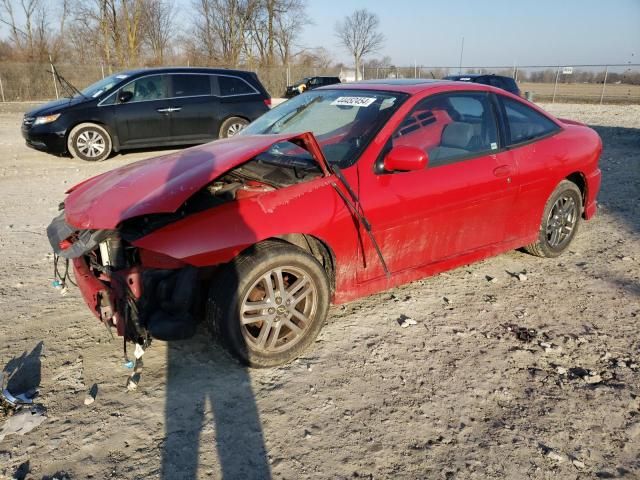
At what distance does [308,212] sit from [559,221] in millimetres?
2825

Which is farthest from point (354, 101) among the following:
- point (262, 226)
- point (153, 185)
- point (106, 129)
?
point (106, 129)

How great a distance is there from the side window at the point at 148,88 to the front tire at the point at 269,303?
7.99 m

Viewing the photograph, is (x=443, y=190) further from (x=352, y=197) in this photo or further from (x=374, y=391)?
(x=374, y=391)

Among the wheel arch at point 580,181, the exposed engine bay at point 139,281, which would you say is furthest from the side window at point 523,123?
the exposed engine bay at point 139,281

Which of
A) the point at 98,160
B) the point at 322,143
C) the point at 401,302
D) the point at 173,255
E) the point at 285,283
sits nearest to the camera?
the point at 173,255

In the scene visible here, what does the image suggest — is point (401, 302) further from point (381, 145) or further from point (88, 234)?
point (88, 234)

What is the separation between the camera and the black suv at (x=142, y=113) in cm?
935

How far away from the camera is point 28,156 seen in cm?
1024

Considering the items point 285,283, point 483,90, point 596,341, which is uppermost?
point 483,90

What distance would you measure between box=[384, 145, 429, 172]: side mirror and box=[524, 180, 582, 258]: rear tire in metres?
1.80

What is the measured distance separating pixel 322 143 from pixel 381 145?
485 mm

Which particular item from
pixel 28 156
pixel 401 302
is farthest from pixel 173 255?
pixel 28 156

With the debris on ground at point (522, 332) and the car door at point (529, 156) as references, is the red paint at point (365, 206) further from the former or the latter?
the debris on ground at point (522, 332)

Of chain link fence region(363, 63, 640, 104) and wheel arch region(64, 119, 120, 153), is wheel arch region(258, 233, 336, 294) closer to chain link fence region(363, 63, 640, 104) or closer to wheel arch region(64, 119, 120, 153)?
wheel arch region(64, 119, 120, 153)
